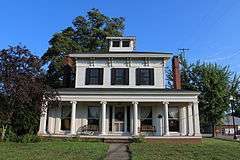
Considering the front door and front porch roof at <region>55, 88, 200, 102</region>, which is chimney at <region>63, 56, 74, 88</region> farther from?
the front door

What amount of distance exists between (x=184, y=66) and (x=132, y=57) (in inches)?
767

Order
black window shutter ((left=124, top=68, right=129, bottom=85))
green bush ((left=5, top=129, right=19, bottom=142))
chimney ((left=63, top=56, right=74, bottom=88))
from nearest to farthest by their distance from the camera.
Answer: green bush ((left=5, top=129, right=19, bottom=142)) < black window shutter ((left=124, top=68, right=129, bottom=85)) < chimney ((left=63, top=56, right=74, bottom=88))

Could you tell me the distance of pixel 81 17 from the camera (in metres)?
43.8

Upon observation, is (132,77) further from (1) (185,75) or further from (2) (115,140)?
(1) (185,75)

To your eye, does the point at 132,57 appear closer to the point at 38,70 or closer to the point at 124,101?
the point at 124,101

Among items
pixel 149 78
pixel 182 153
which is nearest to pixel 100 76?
pixel 149 78

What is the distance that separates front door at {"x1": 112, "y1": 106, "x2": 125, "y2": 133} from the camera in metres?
24.2

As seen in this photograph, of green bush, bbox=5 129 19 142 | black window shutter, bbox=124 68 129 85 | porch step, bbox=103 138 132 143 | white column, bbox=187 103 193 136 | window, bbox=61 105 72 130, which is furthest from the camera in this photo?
black window shutter, bbox=124 68 129 85

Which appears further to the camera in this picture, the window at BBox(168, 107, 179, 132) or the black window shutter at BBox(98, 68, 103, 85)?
the black window shutter at BBox(98, 68, 103, 85)

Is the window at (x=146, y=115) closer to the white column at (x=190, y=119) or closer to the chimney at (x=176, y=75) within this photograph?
the white column at (x=190, y=119)

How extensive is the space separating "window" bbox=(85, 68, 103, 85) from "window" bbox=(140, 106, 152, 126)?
14.9ft

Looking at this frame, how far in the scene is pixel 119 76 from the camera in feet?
85.1

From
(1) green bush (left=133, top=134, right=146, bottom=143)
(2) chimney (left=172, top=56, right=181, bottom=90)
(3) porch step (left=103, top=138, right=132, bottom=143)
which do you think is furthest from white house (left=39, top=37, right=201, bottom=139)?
(1) green bush (left=133, top=134, right=146, bottom=143)

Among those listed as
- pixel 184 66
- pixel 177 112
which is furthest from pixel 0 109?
pixel 184 66
